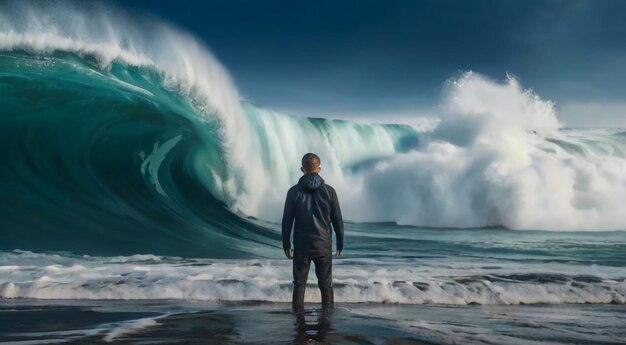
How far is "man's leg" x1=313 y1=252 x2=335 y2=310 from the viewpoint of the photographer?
423 centimetres

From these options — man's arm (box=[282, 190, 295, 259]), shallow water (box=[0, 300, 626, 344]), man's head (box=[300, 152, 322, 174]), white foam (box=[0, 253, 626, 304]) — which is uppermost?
man's head (box=[300, 152, 322, 174])

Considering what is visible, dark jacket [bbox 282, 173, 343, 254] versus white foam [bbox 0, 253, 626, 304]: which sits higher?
dark jacket [bbox 282, 173, 343, 254]

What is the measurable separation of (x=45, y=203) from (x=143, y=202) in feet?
5.18

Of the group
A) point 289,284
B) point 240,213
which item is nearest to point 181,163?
point 240,213

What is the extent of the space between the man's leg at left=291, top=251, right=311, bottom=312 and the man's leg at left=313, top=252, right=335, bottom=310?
0.07 metres

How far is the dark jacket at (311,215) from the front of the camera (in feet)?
13.8

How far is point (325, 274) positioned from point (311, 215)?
0.40m

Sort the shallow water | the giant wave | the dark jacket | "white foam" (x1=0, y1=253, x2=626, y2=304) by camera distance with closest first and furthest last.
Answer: the shallow water
the dark jacket
"white foam" (x1=0, y1=253, x2=626, y2=304)
the giant wave

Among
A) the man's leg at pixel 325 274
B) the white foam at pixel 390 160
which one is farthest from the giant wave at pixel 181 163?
the man's leg at pixel 325 274

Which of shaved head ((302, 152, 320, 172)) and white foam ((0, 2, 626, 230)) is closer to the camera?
shaved head ((302, 152, 320, 172))

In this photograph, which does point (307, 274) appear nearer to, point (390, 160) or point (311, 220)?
point (311, 220)

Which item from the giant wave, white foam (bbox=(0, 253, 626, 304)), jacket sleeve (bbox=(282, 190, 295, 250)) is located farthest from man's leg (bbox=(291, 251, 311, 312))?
the giant wave

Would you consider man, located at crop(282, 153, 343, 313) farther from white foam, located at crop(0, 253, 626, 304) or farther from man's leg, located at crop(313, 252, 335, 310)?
white foam, located at crop(0, 253, 626, 304)

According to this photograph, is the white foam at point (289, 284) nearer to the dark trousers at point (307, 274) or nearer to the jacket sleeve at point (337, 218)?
the dark trousers at point (307, 274)
